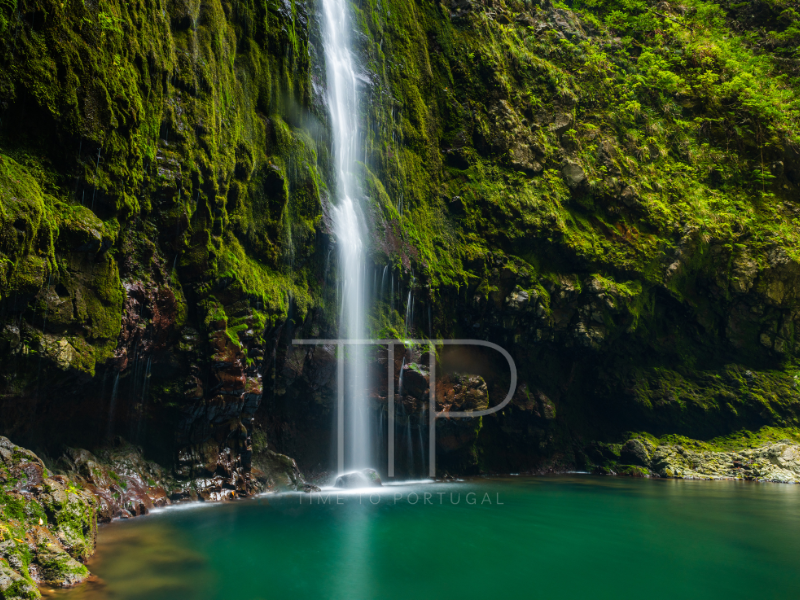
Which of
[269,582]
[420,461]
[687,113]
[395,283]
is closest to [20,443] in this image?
[269,582]

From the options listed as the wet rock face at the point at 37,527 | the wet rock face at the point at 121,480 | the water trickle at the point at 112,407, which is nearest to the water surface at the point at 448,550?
the wet rock face at the point at 37,527

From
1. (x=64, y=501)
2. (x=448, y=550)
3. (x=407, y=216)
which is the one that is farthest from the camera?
(x=407, y=216)

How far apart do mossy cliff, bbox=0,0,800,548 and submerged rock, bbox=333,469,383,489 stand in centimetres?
141

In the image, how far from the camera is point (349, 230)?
1895 cm

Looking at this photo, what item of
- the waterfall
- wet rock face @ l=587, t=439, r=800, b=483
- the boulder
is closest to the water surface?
the waterfall

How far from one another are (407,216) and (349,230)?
4.03 meters

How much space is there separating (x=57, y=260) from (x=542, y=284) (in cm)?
1930

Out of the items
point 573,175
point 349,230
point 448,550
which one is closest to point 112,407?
point 448,550

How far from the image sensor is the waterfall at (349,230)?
18797mm

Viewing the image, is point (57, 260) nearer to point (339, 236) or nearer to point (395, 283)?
point (339, 236)

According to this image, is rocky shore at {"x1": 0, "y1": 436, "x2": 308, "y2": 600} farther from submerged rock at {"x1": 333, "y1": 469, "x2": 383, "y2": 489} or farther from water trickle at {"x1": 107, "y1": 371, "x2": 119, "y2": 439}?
submerged rock at {"x1": 333, "y1": 469, "x2": 383, "y2": 489}

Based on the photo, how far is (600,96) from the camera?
2892cm

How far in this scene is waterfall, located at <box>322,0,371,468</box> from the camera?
18797mm

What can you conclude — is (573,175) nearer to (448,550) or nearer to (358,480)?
(358,480)
